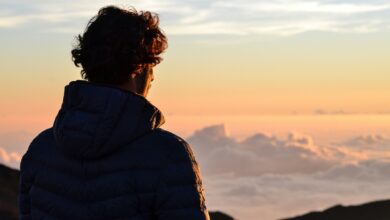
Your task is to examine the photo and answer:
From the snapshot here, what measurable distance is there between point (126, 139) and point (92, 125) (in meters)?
0.19

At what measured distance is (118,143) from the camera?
432 cm

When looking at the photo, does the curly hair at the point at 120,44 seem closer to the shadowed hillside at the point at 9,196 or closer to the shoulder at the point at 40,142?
the shoulder at the point at 40,142

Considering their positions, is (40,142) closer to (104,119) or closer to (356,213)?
(104,119)

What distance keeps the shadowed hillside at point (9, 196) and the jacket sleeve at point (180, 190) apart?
27436mm

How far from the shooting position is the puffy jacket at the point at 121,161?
4.21 meters

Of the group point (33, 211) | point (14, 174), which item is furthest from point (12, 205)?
point (33, 211)

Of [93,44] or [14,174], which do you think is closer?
[93,44]

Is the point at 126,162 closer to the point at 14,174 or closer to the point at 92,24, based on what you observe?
the point at 92,24

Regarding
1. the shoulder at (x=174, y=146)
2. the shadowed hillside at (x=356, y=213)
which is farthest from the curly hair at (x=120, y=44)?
the shadowed hillside at (x=356, y=213)

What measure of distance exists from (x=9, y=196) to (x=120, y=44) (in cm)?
3182

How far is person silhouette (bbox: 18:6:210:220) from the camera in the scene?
167 inches

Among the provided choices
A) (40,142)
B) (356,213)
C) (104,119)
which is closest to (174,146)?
(104,119)

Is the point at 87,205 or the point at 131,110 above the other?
the point at 131,110

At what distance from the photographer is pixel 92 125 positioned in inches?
169
